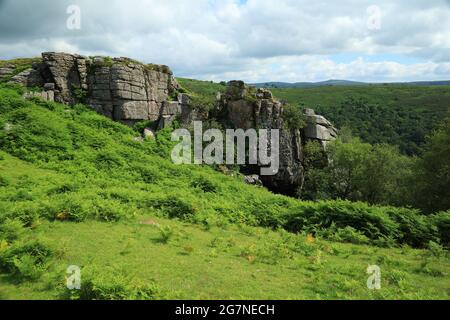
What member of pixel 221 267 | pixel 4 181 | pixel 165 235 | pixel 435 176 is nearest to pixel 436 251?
pixel 221 267

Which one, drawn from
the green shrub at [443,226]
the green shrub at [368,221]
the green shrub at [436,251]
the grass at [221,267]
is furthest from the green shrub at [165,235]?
the green shrub at [443,226]

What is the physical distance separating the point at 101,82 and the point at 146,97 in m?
4.43

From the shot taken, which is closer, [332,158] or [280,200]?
[280,200]

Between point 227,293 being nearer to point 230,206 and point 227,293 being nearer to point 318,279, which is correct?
point 318,279

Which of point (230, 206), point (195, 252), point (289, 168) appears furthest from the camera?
point (289, 168)

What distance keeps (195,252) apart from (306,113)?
37719mm

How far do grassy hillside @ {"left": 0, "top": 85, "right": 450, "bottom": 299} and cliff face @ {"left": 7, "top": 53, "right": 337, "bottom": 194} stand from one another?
223 inches

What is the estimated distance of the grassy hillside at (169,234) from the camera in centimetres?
1026

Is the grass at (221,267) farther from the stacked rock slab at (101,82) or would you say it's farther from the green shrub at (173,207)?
the stacked rock slab at (101,82)

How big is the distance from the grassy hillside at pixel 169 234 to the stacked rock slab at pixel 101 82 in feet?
17.5

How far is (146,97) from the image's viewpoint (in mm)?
36281

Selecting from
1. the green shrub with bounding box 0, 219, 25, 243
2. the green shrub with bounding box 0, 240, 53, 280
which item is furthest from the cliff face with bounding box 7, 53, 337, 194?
the green shrub with bounding box 0, 240, 53, 280

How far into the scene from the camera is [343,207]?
20125 millimetres

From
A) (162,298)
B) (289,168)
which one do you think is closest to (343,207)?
(162,298)
